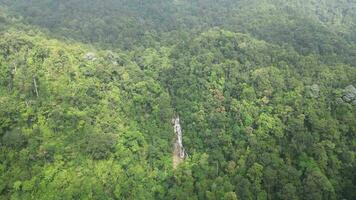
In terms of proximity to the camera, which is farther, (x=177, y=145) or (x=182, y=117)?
(x=182, y=117)

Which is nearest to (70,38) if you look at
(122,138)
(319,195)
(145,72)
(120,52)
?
(120,52)

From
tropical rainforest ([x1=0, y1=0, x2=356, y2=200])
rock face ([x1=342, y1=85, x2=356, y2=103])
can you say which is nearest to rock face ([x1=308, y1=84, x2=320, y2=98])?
tropical rainforest ([x1=0, y1=0, x2=356, y2=200])

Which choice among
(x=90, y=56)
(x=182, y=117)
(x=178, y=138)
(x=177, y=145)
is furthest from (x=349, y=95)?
(x=90, y=56)

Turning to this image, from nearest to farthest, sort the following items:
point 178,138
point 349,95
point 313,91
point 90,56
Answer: point 349,95
point 313,91
point 178,138
point 90,56

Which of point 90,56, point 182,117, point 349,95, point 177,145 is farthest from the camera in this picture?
point 90,56

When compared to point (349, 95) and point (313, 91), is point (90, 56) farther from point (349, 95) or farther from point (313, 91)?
point (349, 95)

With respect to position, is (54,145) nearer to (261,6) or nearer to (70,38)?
(70,38)
